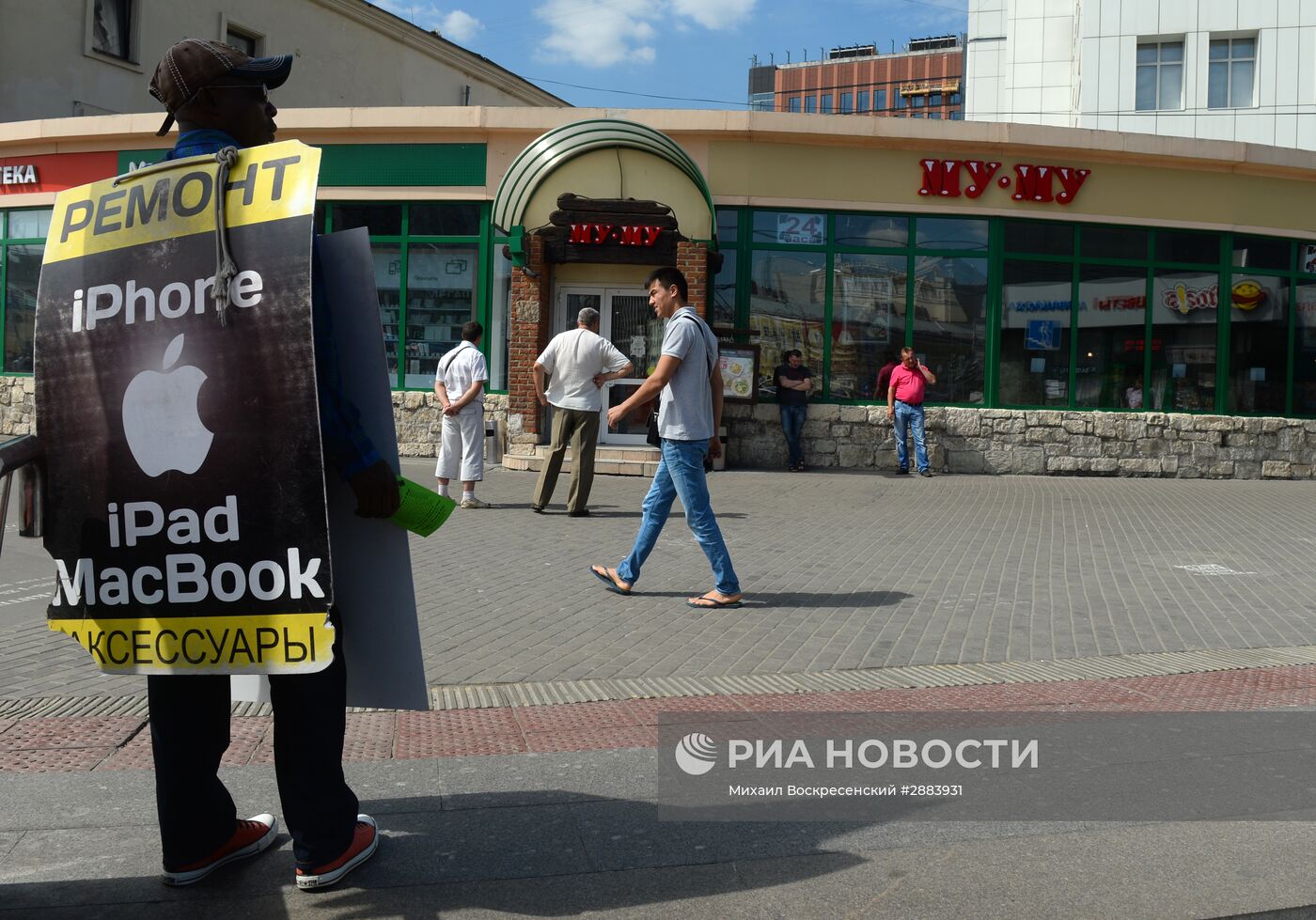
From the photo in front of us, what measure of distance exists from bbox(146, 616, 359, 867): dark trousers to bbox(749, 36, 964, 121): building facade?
114241 mm

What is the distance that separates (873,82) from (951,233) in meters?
109

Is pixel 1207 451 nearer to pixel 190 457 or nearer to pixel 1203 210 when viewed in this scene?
pixel 1203 210

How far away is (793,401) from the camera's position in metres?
16.5

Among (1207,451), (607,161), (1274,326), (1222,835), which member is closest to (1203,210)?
(1274,326)

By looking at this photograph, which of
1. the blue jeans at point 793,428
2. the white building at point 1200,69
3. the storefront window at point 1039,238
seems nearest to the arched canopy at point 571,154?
the blue jeans at point 793,428

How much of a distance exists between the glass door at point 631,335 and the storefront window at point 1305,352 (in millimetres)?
9656

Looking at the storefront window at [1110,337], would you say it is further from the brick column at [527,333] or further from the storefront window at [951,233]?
the brick column at [527,333]

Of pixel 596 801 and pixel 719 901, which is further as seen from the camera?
pixel 596 801

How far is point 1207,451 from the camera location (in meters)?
17.6

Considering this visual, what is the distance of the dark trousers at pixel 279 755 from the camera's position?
289cm

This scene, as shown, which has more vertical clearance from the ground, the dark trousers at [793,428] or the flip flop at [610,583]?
the dark trousers at [793,428]

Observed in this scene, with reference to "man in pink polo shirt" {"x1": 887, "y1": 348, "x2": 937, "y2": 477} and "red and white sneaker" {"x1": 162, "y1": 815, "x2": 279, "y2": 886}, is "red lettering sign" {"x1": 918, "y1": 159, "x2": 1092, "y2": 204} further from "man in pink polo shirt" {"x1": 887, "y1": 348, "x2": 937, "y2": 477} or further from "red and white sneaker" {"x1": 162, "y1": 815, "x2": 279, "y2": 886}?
Answer: "red and white sneaker" {"x1": 162, "y1": 815, "x2": 279, "y2": 886}

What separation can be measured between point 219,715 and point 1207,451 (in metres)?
17.1

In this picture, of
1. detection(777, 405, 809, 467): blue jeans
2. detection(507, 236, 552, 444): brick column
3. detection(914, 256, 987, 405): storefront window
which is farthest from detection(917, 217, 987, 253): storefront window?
detection(507, 236, 552, 444): brick column
